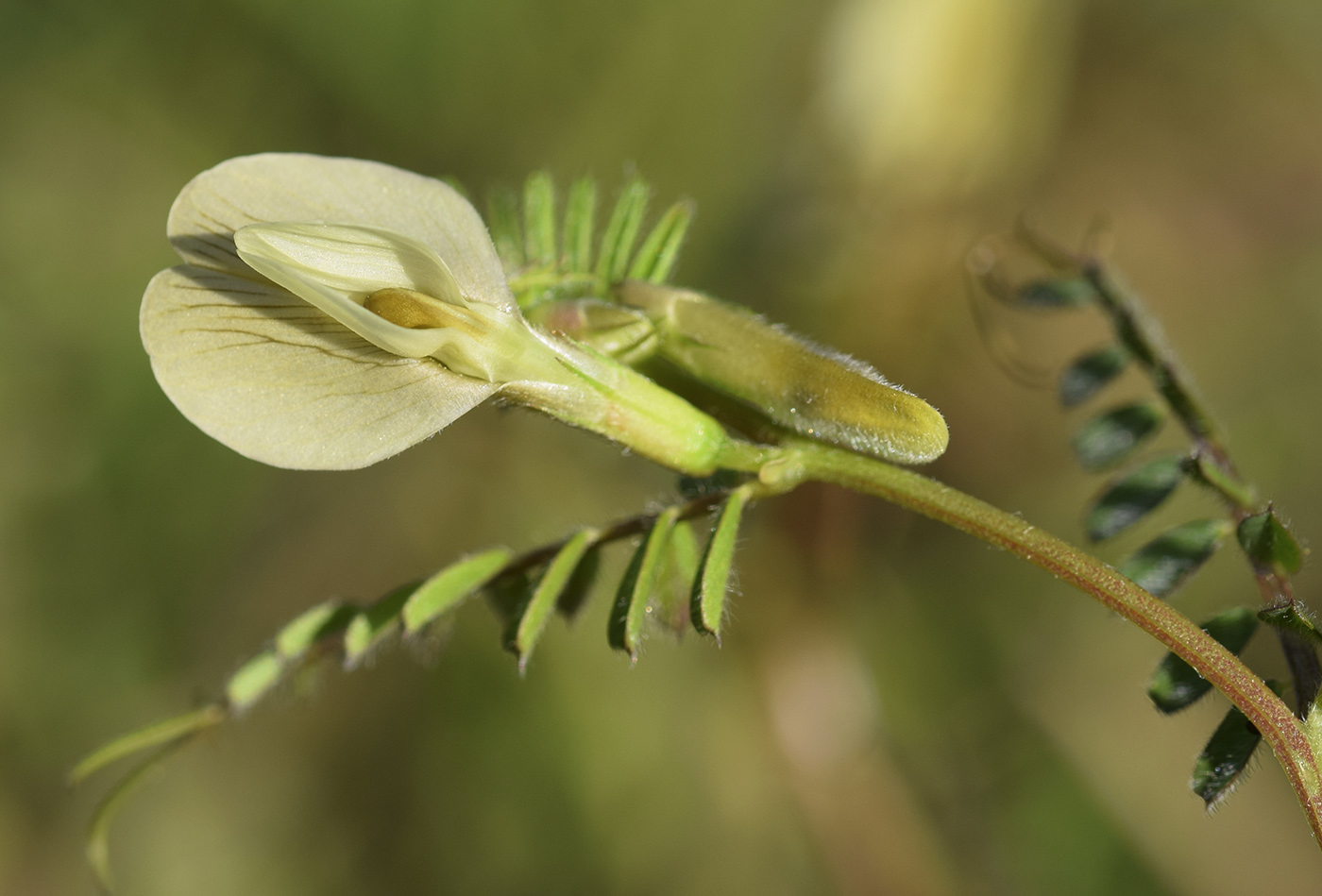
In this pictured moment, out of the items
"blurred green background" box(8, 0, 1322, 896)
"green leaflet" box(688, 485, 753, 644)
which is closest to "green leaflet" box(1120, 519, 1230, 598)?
"green leaflet" box(688, 485, 753, 644)

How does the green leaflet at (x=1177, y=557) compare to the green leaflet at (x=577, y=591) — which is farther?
the green leaflet at (x=577, y=591)

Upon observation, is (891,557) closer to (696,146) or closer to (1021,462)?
(1021,462)

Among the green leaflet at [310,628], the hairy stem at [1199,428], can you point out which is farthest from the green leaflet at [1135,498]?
the green leaflet at [310,628]

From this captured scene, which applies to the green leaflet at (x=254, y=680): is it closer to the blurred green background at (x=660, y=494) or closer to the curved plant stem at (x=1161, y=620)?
the curved plant stem at (x=1161, y=620)

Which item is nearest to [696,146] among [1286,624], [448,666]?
[448,666]

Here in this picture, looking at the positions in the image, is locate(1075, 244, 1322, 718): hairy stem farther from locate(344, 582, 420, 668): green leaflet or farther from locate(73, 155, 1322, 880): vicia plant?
locate(344, 582, 420, 668): green leaflet
